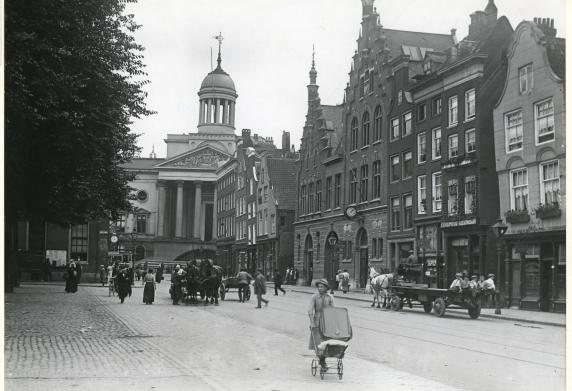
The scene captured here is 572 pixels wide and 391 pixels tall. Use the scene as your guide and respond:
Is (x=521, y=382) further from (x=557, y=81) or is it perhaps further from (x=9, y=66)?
(x=557, y=81)

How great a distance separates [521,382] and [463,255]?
2757 cm

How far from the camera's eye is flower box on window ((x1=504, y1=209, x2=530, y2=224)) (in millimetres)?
32031

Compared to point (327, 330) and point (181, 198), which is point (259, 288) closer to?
point (327, 330)

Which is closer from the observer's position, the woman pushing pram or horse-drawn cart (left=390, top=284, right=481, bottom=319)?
the woman pushing pram

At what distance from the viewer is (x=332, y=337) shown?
39.9 feet

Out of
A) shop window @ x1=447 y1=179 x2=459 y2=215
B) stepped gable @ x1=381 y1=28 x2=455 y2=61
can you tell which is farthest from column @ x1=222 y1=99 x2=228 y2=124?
shop window @ x1=447 y1=179 x2=459 y2=215

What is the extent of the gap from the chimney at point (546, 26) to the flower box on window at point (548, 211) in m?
6.82

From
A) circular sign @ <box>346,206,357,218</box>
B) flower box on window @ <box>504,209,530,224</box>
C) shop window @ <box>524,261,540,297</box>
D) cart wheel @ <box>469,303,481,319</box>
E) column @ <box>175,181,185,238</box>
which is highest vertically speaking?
column @ <box>175,181,185,238</box>

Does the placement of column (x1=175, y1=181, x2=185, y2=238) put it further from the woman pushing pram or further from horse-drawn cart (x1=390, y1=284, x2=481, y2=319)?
the woman pushing pram

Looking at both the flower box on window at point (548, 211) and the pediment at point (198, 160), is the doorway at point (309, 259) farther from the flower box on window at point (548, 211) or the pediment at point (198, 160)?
the pediment at point (198, 160)

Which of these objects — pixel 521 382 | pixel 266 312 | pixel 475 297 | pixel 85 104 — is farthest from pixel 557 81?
pixel 521 382

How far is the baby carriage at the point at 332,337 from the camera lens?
39.4ft

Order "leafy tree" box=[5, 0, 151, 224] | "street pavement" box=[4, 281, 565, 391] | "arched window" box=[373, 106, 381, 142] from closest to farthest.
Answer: "street pavement" box=[4, 281, 565, 391]
"leafy tree" box=[5, 0, 151, 224]
"arched window" box=[373, 106, 381, 142]

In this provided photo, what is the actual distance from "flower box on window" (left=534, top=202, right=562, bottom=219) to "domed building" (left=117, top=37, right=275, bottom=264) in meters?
61.9
